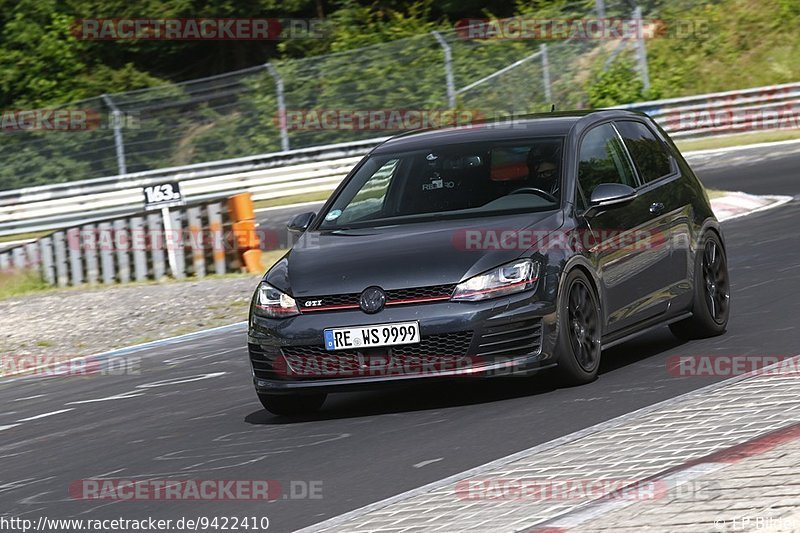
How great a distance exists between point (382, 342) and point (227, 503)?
170cm

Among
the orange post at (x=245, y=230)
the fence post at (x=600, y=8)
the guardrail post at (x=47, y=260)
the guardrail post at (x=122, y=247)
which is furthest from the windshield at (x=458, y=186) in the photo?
the fence post at (x=600, y=8)

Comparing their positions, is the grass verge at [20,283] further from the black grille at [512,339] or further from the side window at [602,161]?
the black grille at [512,339]

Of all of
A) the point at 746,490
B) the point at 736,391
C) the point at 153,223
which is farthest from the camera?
the point at 153,223

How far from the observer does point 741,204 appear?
20.4m

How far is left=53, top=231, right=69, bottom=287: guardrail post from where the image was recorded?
70.8 feet

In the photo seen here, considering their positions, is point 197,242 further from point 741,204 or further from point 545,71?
point 545,71

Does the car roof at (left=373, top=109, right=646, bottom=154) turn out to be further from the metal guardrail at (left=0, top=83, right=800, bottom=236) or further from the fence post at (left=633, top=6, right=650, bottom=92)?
the fence post at (left=633, top=6, right=650, bottom=92)

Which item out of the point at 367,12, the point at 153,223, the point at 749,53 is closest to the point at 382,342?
the point at 153,223

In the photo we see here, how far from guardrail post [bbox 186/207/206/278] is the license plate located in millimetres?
12011

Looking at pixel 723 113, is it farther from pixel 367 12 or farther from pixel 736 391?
pixel 736 391

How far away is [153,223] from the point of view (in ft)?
66.7

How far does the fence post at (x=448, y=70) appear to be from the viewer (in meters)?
34.4

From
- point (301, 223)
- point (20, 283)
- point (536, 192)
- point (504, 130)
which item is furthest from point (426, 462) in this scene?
point (20, 283)

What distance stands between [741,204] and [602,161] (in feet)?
37.0
